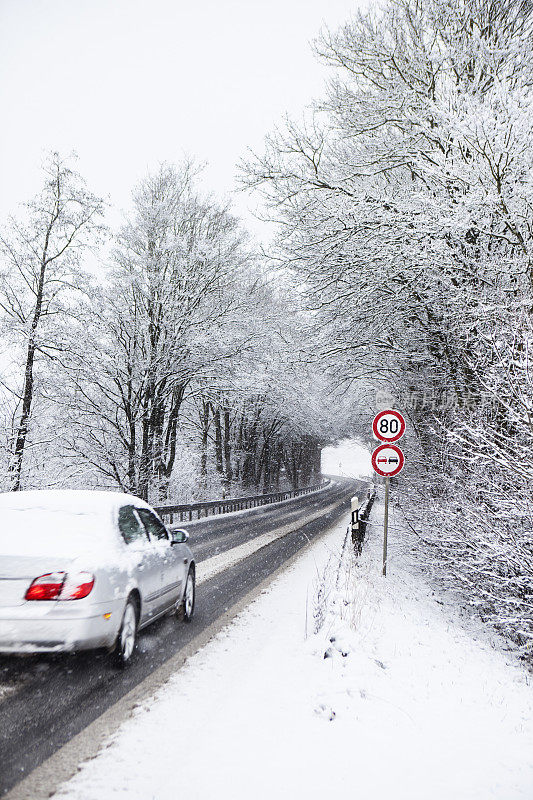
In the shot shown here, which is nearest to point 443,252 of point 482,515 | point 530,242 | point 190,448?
point 530,242

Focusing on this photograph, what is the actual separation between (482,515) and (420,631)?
6.86ft

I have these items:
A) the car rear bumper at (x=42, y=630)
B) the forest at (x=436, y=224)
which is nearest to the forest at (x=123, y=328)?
the forest at (x=436, y=224)

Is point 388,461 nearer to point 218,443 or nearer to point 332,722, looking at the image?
point 332,722

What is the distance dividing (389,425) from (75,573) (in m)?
6.22

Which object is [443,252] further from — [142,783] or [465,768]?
[142,783]

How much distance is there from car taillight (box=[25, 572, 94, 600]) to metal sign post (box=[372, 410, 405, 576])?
5682mm

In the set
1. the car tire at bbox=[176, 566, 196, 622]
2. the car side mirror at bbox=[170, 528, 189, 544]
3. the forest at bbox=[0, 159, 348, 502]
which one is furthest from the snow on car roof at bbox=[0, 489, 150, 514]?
the forest at bbox=[0, 159, 348, 502]

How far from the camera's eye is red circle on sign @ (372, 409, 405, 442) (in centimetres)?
916

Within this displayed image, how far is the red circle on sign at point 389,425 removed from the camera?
9.16m

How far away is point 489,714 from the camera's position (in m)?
4.19

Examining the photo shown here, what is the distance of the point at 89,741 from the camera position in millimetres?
3596

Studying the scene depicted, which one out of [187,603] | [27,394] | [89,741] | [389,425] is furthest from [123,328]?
[89,741]

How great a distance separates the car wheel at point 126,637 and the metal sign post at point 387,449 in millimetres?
4989

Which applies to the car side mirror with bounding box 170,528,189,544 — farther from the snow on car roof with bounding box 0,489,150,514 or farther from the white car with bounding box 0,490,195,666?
the snow on car roof with bounding box 0,489,150,514
